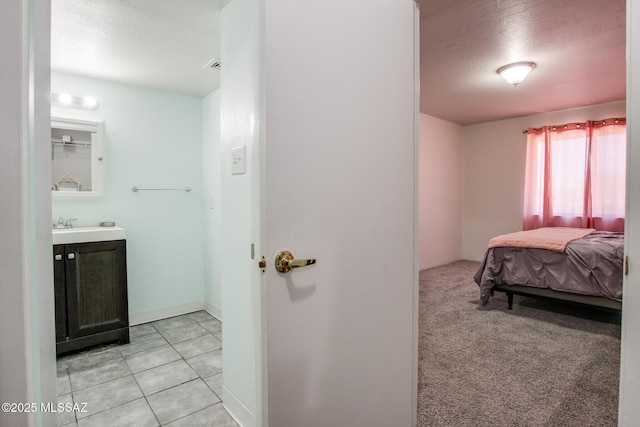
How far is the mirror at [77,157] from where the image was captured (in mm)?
2649

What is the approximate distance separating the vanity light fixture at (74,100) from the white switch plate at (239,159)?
Answer: 203cm

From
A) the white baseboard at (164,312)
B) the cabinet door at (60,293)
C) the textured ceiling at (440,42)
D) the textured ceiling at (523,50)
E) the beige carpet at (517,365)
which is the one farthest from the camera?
the white baseboard at (164,312)

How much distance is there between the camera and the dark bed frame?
279 cm

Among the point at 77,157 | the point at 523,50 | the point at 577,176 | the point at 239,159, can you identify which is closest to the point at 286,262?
the point at 239,159

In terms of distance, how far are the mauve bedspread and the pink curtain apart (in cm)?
104

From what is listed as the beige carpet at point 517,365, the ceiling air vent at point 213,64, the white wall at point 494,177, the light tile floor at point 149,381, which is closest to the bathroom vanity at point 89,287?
the light tile floor at point 149,381

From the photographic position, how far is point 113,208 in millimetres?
2953

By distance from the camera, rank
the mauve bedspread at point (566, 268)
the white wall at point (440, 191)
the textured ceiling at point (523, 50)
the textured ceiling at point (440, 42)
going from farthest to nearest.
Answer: the white wall at point (440, 191)
the mauve bedspread at point (566, 268)
the textured ceiling at point (523, 50)
the textured ceiling at point (440, 42)

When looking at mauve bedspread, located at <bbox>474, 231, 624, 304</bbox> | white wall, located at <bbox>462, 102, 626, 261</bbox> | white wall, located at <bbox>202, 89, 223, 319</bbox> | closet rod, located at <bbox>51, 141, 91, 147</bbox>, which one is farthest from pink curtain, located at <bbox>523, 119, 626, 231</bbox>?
closet rod, located at <bbox>51, 141, 91, 147</bbox>

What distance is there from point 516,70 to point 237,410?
3.66 metres

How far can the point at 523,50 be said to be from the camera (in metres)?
2.73

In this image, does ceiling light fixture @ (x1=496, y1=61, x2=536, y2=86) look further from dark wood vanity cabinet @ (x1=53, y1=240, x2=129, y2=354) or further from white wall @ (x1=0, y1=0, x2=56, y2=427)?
dark wood vanity cabinet @ (x1=53, y1=240, x2=129, y2=354)

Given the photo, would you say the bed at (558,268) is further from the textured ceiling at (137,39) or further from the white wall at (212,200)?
the textured ceiling at (137,39)

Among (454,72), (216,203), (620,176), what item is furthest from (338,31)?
(620,176)
